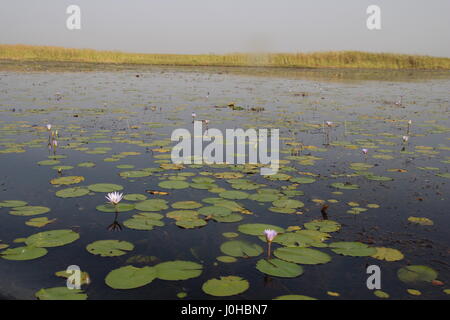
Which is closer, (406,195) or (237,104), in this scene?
(406,195)

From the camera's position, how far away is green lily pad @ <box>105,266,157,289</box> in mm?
2342

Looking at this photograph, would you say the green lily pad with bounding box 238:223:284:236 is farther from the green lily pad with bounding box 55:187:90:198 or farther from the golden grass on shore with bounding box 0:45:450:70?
the golden grass on shore with bounding box 0:45:450:70

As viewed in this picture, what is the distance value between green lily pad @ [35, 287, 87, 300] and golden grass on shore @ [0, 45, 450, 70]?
44.4 meters

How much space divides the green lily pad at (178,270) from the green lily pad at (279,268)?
0.43 m

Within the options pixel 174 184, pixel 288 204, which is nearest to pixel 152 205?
pixel 174 184

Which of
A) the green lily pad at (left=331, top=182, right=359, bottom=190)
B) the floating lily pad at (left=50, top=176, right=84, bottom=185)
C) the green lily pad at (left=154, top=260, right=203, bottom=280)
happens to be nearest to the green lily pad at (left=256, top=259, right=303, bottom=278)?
the green lily pad at (left=154, top=260, right=203, bottom=280)

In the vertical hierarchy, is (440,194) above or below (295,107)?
below

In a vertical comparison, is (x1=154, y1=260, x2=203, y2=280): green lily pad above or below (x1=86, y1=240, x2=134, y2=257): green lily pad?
below

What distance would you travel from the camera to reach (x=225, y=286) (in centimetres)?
235
